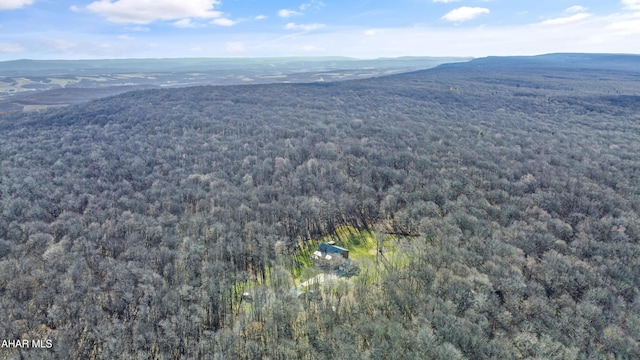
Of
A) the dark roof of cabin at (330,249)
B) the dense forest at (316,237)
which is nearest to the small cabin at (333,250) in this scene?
the dark roof of cabin at (330,249)

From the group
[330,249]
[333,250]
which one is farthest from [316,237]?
[333,250]

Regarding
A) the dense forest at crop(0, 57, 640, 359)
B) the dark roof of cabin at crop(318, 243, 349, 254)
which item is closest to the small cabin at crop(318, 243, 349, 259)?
the dark roof of cabin at crop(318, 243, 349, 254)

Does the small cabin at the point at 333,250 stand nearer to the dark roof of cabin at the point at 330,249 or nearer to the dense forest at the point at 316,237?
the dark roof of cabin at the point at 330,249

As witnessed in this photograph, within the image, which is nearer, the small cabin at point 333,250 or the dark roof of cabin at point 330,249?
the small cabin at point 333,250

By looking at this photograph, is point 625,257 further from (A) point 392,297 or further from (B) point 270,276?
(B) point 270,276

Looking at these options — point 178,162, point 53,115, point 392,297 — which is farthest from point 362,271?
point 53,115

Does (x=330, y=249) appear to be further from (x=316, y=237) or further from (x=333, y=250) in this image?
(x=316, y=237)

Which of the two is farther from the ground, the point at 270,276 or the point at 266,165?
the point at 266,165

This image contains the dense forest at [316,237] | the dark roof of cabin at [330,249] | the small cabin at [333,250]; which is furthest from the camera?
the dark roof of cabin at [330,249]
